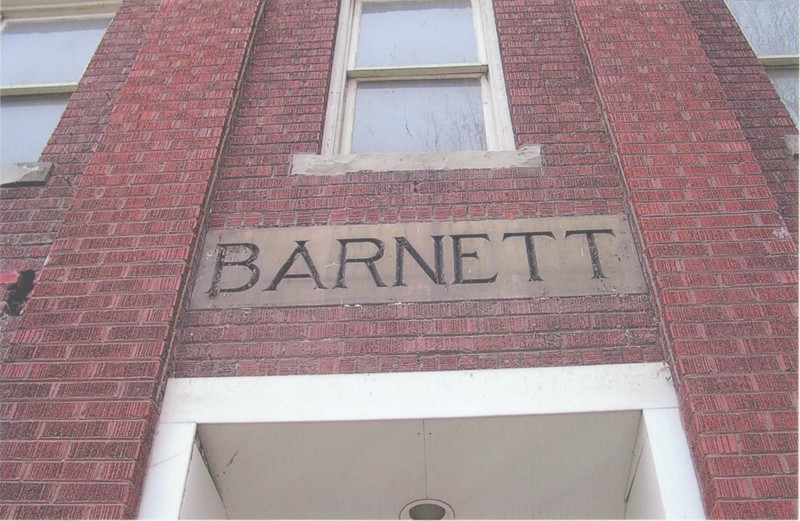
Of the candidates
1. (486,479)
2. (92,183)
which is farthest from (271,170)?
(486,479)

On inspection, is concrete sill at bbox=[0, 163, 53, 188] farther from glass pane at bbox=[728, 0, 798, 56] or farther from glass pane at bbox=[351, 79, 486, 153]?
glass pane at bbox=[728, 0, 798, 56]

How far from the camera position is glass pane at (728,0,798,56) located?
5.98 metres

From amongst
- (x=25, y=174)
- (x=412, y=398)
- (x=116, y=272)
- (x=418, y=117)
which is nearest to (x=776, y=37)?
(x=418, y=117)

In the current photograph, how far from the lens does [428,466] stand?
3.63m

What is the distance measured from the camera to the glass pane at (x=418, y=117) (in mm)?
5035

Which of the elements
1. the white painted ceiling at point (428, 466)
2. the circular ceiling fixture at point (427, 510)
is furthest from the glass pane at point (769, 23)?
the circular ceiling fixture at point (427, 510)

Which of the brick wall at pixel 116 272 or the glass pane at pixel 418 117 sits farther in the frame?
the glass pane at pixel 418 117

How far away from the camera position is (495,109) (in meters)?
5.12

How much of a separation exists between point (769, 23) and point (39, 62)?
6667 millimetres

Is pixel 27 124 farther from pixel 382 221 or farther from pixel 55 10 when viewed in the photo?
pixel 382 221

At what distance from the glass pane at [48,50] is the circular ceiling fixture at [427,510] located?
4666mm

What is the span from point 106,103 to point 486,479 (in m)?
4.04

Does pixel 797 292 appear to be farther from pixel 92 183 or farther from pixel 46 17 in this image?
pixel 46 17

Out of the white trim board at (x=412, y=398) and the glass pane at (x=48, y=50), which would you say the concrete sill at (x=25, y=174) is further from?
the white trim board at (x=412, y=398)
